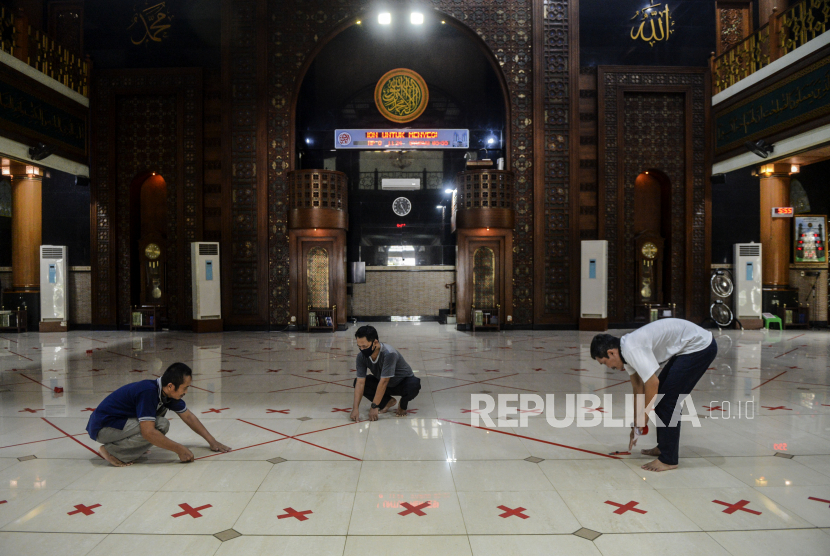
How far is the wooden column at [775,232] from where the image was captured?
10.5 m

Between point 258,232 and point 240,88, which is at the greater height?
point 240,88

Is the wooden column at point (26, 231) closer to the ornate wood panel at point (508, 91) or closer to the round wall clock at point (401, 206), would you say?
the ornate wood panel at point (508, 91)

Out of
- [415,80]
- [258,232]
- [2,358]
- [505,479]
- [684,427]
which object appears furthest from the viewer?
[415,80]

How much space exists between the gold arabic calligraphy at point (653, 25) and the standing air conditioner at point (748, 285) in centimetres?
460

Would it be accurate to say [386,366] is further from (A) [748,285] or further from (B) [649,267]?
(A) [748,285]

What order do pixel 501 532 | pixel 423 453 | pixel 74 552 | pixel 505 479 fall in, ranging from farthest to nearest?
pixel 423 453 → pixel 505 479 → pixel 501 532 → pixel 74 552

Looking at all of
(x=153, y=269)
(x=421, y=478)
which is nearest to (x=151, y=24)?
(x=153, y=269)

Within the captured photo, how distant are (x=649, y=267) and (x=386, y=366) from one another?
9136mm

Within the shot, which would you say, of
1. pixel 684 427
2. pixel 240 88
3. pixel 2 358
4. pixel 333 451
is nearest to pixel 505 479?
pixel 333 451

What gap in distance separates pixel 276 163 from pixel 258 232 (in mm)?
1471

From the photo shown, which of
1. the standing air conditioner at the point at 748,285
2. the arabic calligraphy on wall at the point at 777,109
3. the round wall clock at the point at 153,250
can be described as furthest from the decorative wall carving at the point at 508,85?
the standing air conditioner at the point at 748,285

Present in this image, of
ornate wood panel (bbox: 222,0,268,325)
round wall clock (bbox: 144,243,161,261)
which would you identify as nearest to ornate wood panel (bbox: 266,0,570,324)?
ornate wood panel (bbox: 222,0,268,325)

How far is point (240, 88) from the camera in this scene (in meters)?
10.8

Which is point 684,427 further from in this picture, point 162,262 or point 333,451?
point 162,262
